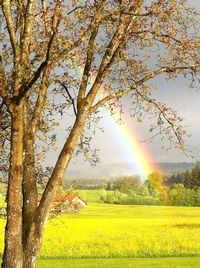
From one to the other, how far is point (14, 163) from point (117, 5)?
4.03m

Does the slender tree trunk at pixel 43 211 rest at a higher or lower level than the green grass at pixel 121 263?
higher

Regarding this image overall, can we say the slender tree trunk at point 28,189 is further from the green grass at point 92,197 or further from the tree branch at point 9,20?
the green grass at point 92,197

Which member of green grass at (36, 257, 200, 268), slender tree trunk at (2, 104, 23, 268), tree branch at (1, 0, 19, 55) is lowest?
green grass at (36, 257, 200, 268)

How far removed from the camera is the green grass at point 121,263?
28.3 meters

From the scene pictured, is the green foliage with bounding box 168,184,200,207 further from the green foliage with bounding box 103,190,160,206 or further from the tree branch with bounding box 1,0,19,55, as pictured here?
the tree branch with bounding box 1,0,19,55

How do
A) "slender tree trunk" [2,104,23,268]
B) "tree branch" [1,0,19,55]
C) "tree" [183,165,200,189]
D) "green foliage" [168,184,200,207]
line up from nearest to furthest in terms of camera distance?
"slender tree trunk" [2,104,23,268] → "tree branch" [1,0,19,55] → "green foliage" [168,184,200,207] → "tree" [183,165,200,189]

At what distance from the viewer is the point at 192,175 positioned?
164500 millimetres

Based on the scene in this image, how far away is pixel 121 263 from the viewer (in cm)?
2983

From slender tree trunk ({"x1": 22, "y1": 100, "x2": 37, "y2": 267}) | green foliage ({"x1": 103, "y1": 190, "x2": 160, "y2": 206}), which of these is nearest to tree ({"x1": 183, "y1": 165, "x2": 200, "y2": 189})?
green foliage ({"x1": 103, "y1": 190, "x2": 160, "y2": 206})

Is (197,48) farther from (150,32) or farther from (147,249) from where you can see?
(147,249)

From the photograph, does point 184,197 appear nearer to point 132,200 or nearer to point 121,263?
point 132,200

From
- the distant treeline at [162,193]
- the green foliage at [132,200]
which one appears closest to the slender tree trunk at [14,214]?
the distant treeline at [162,193]

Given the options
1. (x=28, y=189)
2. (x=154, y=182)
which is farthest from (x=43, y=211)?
(x=154, y=182)

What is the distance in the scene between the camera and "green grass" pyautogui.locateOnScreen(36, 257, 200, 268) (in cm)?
2831
